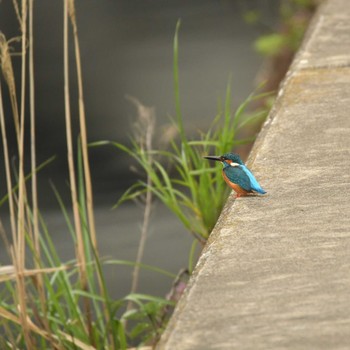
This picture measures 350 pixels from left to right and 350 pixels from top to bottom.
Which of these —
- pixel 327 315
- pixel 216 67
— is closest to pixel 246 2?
pixel 216 67

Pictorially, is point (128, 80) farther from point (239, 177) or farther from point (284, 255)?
point (284, 255)

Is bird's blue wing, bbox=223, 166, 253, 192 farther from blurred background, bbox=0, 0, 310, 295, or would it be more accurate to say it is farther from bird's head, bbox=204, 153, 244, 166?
blurred background, bbox=0, 0, 310, 295

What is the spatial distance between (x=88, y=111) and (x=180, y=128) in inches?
151

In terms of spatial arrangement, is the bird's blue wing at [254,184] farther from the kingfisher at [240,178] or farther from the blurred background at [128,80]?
the blurred background at [128,80]

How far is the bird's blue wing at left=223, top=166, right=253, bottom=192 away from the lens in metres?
3.36

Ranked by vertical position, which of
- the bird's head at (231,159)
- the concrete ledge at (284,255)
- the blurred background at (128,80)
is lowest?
the blurred background at (128,80)

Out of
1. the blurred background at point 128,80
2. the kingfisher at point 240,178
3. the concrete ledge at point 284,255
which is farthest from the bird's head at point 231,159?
the blurred background at point 128,80

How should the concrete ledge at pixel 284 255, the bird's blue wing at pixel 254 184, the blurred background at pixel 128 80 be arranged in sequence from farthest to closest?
the blurred background at pixel 128 80 < the bird's blue wing at pixel 254 184 < the concrete ledge at pixel 284 255

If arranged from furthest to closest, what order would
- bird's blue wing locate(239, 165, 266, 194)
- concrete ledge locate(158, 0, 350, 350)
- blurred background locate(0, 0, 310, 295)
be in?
blurred background locate(0, 0, 310, 295)
bird's blue wing locate(239, 165, 266, 194)
concrete ledge locate(158, 0, 350, 350)

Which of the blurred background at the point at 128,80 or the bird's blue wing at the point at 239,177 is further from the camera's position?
the blurred background at the point at 128,80

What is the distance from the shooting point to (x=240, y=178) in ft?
11.1

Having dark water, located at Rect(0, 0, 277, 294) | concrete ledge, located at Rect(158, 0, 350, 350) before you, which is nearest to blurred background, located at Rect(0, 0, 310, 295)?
dark water, located at Rect(0, 0, 277, 294)

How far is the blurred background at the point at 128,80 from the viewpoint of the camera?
18.9 feet

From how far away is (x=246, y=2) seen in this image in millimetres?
11367
